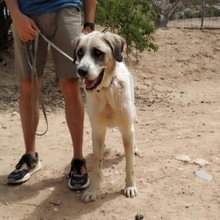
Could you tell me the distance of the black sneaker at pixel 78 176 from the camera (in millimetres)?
3246

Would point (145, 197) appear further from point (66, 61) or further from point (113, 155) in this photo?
point (66, 61)

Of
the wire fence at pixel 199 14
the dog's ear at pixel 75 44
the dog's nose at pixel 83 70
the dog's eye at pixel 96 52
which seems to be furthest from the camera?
the wire fence at pixel 199 14

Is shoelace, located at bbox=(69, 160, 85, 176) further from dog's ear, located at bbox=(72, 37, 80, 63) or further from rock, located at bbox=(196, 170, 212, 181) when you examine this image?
rock, located at bbox=(196, 170, 212, 181)

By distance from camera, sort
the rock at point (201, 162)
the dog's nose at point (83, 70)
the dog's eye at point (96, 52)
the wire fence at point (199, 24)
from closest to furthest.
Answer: the dog's nose at point (83, 70), the dog's eye at point (96, 52), the rock at point (201, 162), the wire fence at point (199, 24)

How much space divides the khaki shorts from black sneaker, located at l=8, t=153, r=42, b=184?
2.41 feet

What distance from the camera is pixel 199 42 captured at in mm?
8984

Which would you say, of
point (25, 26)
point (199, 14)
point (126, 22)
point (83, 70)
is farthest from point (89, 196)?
point (199, 14)

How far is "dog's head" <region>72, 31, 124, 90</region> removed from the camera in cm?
271

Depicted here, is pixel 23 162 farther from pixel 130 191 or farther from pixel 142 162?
pixel 142 162

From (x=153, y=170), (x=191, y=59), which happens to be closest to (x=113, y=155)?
(x=153, y=170)

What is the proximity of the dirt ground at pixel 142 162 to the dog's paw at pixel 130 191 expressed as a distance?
4cm

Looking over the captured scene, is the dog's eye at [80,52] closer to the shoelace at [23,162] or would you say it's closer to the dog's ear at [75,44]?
the dog's ear at [75,44]

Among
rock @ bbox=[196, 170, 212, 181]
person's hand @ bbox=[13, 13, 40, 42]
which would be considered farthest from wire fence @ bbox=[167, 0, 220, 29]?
person's hand @ bbox=[13, 13, 40, 42]

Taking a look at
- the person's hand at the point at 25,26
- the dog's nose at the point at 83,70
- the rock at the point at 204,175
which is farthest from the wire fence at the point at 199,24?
the dog's nose at the point at 83,70
